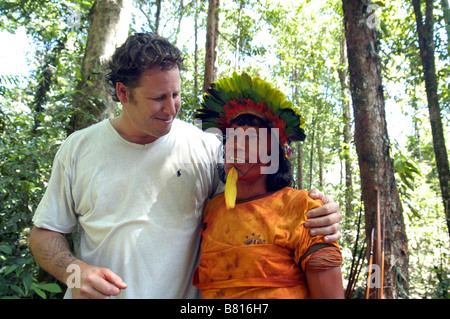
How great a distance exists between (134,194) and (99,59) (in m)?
1.91

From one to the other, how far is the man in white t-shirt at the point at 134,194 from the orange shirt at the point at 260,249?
218 mm

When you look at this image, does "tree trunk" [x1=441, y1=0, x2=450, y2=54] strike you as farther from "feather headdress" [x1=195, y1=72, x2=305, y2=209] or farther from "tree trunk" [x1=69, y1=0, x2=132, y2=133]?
"tree trunk" [x1=69, y1=0, x2=132, y2=133]

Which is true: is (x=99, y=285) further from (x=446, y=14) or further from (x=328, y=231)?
(x=446, y=14)

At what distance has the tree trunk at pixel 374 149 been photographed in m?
3.17

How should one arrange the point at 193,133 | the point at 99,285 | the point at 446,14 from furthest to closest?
the point at 446,14
the point at 193,133
the point at 99,285

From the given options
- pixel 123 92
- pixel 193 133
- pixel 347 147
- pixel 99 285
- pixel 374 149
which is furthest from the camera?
pixel 347 147

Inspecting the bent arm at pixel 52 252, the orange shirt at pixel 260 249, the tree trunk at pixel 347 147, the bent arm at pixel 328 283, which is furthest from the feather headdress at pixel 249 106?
the tree trunk at pixel 347 147

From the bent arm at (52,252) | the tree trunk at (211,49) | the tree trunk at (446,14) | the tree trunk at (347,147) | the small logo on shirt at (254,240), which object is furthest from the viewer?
the tree trunk at (347,147)

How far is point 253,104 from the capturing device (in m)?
1.95

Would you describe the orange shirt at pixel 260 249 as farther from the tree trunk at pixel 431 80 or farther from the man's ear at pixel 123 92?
the tree trunk at pixel 431 80

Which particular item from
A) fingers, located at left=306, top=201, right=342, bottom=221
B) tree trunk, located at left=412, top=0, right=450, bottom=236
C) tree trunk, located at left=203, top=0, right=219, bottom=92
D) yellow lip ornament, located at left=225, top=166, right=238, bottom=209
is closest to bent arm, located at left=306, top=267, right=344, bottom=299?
fingers, located at left=306, top=201, right=342, bottom=221

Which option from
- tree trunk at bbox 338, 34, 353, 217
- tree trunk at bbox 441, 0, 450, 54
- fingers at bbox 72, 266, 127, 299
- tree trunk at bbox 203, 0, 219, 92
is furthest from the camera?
tree trunk at bbox 338, 34, 353, 217

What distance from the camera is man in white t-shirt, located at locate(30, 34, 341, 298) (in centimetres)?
184

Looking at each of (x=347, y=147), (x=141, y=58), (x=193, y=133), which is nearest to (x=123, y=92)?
(x=141, y=58)
